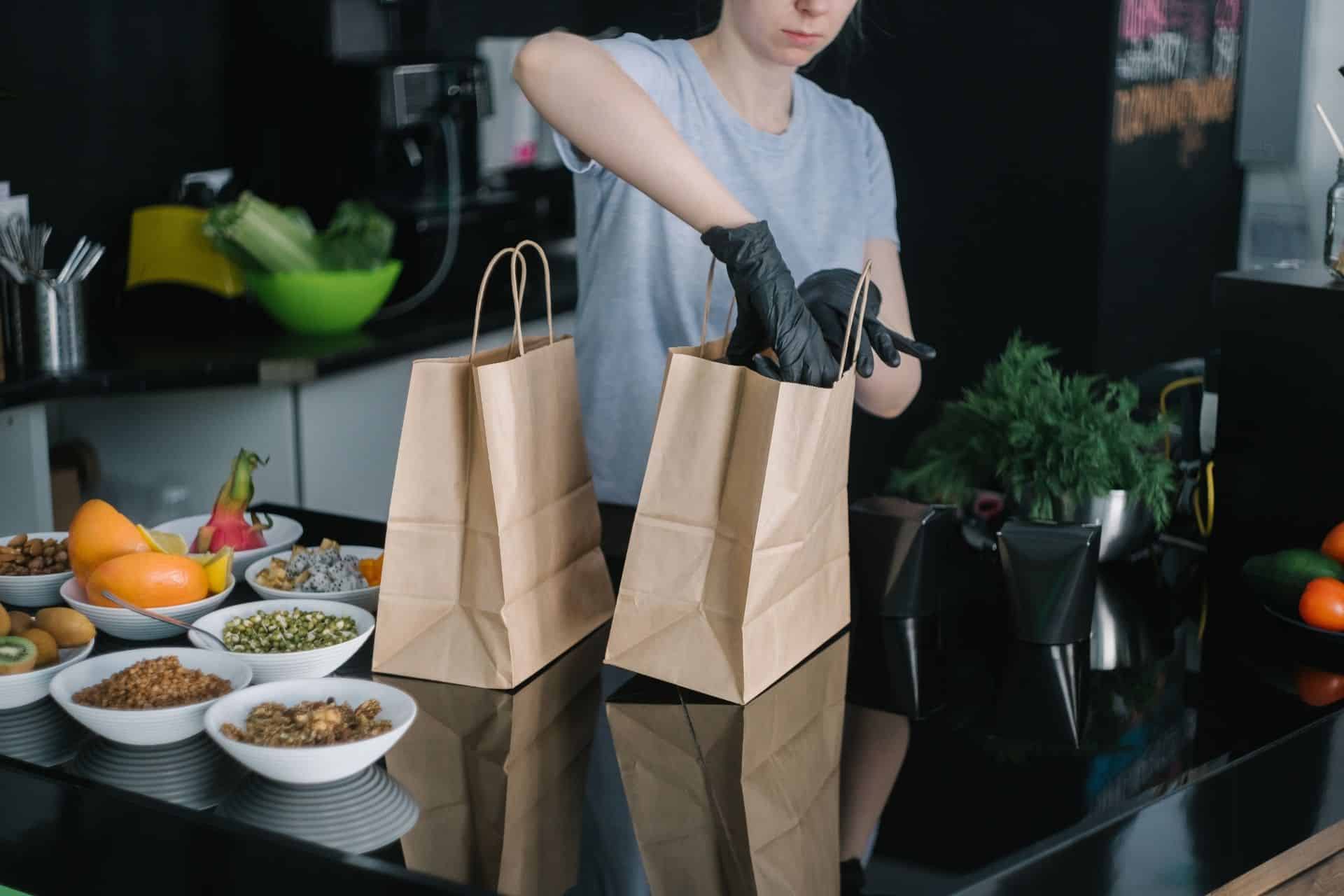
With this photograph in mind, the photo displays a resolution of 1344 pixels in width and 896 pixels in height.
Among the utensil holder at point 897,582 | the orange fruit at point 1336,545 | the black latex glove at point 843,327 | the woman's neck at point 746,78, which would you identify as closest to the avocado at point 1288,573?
the orange fruit at point 1336,545

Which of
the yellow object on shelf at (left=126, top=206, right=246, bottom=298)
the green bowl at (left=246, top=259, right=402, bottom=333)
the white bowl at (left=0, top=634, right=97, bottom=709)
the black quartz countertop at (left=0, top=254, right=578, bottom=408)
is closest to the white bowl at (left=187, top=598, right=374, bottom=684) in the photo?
the white bowl at (left=0, top=634, right=97, bottom=709)

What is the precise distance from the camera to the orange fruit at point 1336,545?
1.29m

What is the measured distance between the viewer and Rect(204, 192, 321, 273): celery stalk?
2.56 m

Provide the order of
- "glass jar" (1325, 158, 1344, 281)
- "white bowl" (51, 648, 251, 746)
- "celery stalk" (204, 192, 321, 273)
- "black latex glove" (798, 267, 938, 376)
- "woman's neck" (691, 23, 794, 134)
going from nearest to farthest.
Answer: "white bowl" (51, 648, 251, 746), "black latex glove" (798, 267, 938, 376), "glass jar" (1325, 158, 1344, 281), "woman's neck" (691, 23, 794, 134), "celery stalk" (204, 192, 321, 273)

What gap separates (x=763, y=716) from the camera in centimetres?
106

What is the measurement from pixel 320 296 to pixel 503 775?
180 centimetres

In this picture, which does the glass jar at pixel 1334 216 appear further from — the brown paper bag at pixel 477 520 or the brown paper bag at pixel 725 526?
the brown paper bag at pixel 477 520

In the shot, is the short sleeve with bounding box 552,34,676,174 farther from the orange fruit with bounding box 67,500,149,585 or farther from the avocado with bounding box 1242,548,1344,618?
the avocado with bounding box 1242,548,1344,618

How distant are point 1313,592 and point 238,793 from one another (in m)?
0.91

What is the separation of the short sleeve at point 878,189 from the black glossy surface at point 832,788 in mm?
659

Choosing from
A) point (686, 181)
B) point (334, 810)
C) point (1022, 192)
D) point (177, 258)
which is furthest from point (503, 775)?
point (177, 258)

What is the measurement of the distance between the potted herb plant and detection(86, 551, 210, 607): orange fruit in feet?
2.45

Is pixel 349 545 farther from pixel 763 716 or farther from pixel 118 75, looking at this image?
pixel 118 75

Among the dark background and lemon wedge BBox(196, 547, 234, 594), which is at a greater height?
the dark background
